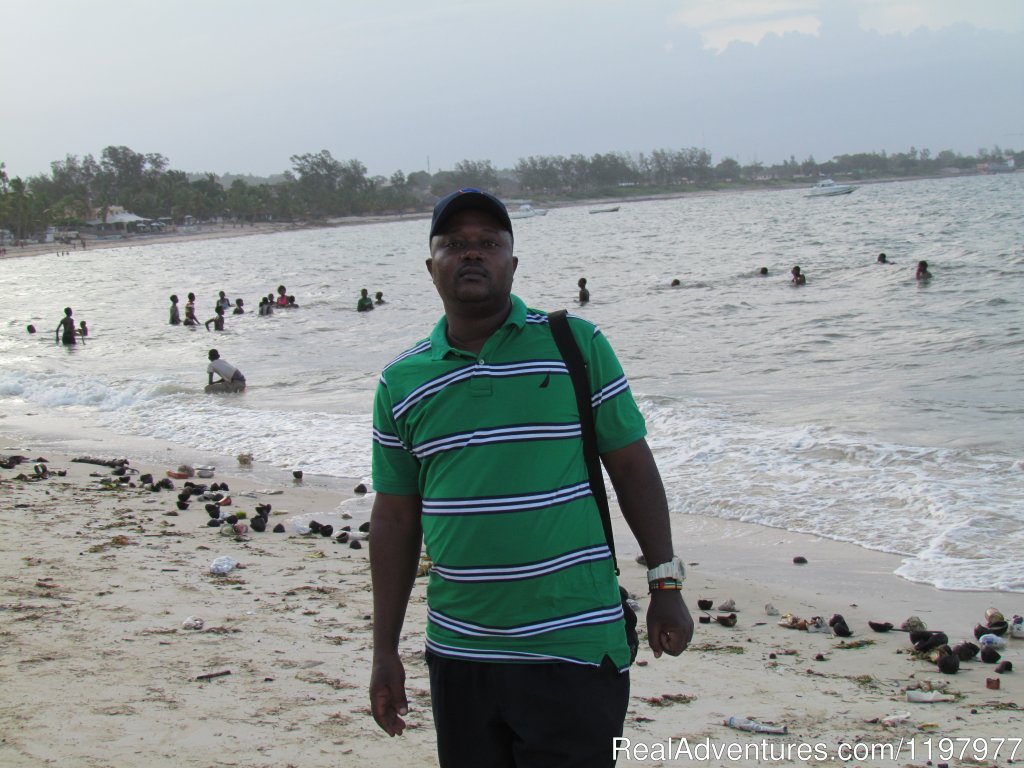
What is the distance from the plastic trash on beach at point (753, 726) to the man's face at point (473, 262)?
2393mm

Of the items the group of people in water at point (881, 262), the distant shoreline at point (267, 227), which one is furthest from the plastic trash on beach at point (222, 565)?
the distant shoreline at point (267, 227)

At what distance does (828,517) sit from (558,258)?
A: 45.3 m

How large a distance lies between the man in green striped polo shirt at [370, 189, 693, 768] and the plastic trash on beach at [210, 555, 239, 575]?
427 cm

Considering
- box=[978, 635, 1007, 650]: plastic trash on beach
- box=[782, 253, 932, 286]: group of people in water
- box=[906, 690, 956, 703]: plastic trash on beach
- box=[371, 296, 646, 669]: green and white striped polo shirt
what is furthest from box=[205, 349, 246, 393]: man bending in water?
box=[782, 253, 932, 286]: group of people in water

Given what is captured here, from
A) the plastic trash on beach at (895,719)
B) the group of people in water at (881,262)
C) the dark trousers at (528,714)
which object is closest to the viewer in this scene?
the dark trousers at (528,714)

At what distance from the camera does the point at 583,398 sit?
2.37 m

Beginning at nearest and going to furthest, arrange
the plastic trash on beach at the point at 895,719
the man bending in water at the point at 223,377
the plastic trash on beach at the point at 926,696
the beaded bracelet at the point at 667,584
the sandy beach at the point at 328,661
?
1. the beaded bracelet at the point at 667,584
2. the sandy beach at the point at 328,661
3. the plastic trash on beach at the point at 895,719
4. the plastic trash on beach at the point at 926,696
5. the man bending in water at the point at 223,377

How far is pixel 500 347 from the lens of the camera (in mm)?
2402

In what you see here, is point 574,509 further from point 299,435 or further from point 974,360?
point 974,360

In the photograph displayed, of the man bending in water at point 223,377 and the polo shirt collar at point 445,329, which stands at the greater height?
the polo shirt collar at point 445,329

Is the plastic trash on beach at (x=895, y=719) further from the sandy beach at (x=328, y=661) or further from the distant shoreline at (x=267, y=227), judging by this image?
the distant shoreline at (x=267, y=227)

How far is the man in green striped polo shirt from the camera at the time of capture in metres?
2.31

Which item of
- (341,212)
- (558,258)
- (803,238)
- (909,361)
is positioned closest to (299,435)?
(909,361)

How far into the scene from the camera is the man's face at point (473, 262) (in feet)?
8.15
